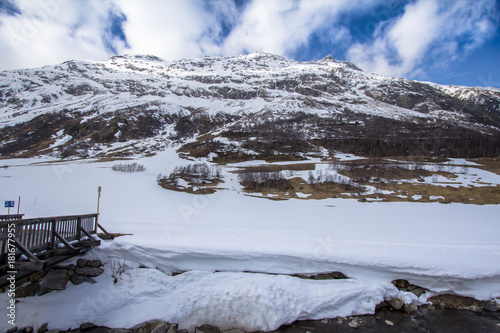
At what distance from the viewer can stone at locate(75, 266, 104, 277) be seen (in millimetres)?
8883

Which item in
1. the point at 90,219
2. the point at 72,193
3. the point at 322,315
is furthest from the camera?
the point at 72,193

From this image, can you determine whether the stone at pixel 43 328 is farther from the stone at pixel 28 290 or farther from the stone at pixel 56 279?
the stone at pixel 28 290

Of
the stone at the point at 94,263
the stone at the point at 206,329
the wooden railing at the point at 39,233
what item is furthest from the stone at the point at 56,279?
the stone at the point at 206,329

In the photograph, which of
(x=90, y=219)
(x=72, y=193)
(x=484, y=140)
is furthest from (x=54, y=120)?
(x=484, y=140)

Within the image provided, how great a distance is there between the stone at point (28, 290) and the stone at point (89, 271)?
117cm

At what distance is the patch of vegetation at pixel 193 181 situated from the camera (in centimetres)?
4144

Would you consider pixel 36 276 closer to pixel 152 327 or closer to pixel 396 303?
pixel 152 327

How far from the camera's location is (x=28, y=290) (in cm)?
784

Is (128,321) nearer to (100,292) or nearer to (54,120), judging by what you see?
(100,292)

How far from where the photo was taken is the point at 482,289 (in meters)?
9.48

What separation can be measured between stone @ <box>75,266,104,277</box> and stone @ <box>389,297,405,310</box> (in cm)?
1170

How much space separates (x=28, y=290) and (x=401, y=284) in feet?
47.2

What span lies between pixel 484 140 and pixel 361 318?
141 meters

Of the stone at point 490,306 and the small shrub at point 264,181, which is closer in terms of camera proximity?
the stone at point 490,306
